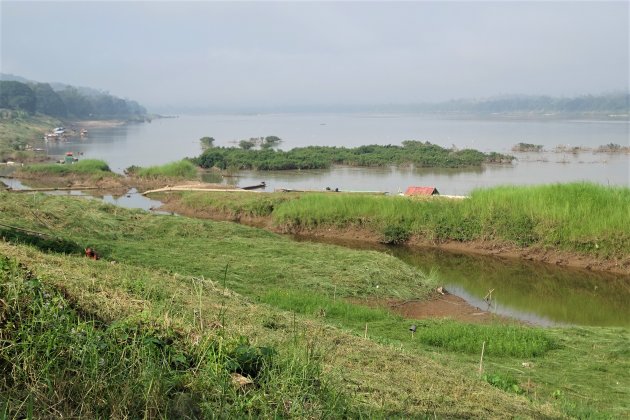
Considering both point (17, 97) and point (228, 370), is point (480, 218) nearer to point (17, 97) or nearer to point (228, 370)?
point (228, 370)

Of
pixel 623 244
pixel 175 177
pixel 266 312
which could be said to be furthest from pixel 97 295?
pixel 175 177

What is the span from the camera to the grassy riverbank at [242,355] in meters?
3.11

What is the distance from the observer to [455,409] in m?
4.03

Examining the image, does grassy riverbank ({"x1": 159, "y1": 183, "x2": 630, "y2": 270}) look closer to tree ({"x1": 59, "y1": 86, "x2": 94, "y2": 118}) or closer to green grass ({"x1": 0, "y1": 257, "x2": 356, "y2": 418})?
green grass ({"x1": 0, "y1": 257, "x2": 356, "y2": 418})

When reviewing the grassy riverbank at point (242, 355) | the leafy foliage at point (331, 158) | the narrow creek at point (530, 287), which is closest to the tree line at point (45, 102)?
the leafy foliage at point (331, 158)

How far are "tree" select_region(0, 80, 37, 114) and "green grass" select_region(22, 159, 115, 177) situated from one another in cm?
5441

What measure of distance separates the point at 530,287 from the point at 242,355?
1171 centimetres

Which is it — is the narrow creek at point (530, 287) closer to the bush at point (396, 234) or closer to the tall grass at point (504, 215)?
the bush at point (396, 234)

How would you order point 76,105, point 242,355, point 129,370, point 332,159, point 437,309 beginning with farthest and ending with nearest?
point 76,105, point 332,159, point 437,309, point 242,355, point 129,370

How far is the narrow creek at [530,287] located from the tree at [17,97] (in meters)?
77.2

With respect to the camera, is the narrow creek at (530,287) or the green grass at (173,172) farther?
the green grass at (173,172)

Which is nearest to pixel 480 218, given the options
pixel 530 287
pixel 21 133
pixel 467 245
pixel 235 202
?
pixel 467 245

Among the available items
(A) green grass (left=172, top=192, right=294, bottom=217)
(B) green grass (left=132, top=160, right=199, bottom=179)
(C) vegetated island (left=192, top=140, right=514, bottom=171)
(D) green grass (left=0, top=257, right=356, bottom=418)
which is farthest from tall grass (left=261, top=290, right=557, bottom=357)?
(C) vegetated island (left=192, top=140, right=514, bottom=171)

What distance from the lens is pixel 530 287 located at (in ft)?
45.2
